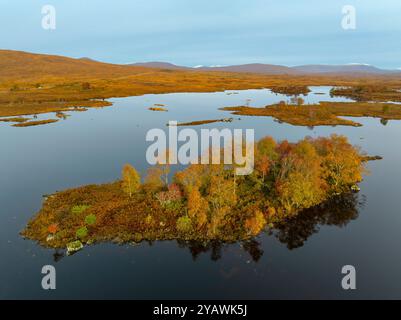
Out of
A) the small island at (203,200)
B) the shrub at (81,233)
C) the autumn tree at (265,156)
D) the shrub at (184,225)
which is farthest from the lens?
the autumn tree at (265,156)

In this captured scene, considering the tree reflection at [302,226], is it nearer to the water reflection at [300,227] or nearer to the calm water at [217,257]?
the water reflection at [300,227]

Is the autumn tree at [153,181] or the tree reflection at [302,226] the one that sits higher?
the autumn tree at [153,181]

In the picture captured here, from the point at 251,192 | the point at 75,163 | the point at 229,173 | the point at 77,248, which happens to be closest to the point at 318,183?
the point at 251,192

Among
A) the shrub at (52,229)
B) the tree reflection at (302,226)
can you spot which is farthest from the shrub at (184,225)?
the shrub at (52,229)

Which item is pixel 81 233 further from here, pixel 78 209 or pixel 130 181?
pixel 130 181

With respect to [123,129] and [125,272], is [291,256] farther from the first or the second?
[123,129]

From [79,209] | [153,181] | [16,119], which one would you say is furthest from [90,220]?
[16,119]
